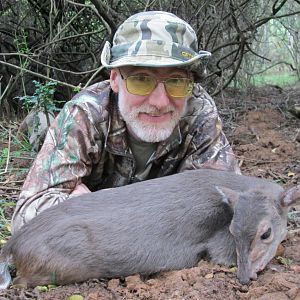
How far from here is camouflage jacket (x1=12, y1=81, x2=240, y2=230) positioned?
14.3 ft

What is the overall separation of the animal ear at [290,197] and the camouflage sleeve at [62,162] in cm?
153

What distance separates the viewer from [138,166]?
4.88 meters

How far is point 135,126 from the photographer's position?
452 cm

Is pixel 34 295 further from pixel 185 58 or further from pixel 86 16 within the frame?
pixel 86 16

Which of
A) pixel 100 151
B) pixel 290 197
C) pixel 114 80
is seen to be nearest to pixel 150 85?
pixel 114 80

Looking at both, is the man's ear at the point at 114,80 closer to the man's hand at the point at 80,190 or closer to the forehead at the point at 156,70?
the forehead at the point at 156,70

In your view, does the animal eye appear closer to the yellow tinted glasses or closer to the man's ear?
the yellow tinted glasses

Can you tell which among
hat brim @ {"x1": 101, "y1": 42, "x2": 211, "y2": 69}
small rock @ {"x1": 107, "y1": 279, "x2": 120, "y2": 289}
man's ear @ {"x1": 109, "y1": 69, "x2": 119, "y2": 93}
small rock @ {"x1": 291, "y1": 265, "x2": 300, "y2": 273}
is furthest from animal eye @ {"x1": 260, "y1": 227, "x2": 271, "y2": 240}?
man's ear @ {"x1": 109, "y1": 69, "x2": 119, "y2": 93}

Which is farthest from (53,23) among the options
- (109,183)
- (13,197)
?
(109,183)

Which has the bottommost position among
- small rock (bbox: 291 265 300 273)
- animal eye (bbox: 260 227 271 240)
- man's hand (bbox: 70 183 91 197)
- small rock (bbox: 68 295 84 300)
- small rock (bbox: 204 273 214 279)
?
small rock (bbox: 68 295 84 300)

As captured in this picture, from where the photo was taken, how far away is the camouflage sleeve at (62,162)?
4.22m

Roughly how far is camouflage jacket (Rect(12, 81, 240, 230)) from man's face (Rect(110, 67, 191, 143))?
0.20m

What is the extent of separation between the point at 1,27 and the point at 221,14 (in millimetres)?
3803

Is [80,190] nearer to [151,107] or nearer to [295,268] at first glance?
[151,107]
